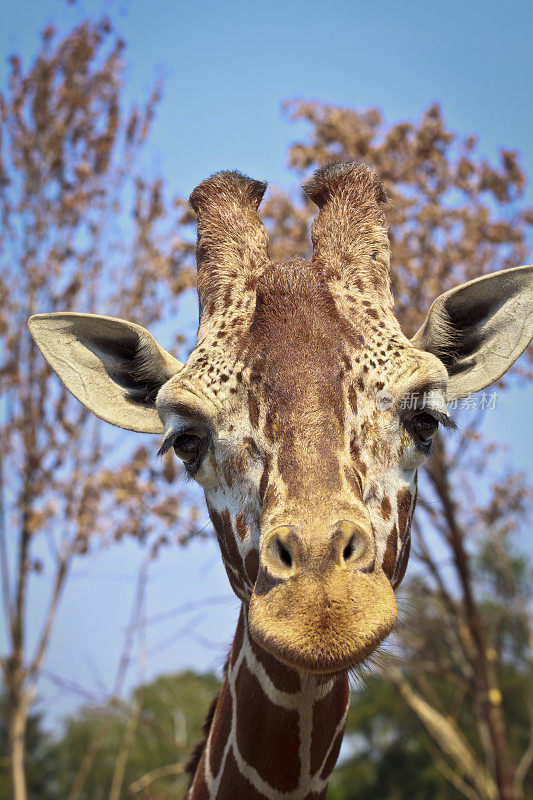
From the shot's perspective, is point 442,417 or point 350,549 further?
point 442,417

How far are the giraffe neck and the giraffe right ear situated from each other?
4.14 feet

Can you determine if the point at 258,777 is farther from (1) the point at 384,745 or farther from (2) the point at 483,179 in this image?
(1) the point at 384,745

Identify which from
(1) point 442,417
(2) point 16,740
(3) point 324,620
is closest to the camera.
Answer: (3) point 324,620

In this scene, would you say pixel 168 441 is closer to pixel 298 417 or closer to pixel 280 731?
pixel 298 417

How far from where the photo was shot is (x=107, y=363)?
3922 millimetres

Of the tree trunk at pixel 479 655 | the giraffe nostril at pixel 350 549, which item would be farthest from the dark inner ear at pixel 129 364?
the tree trunk at pixel 479 655

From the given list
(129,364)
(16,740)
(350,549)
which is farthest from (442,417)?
(16,740)

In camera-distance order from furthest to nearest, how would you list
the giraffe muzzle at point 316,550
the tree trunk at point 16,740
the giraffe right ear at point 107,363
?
the tree trunk at point 16,740 → the giraffe right ear at point 107,363 → the giraffe muzzle at point 316,550

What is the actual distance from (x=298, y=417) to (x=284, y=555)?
0.56m

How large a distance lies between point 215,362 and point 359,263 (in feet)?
3.02

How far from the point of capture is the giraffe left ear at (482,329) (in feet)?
12.0

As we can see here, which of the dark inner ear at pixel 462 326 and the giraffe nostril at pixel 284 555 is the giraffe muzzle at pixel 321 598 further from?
the dark inner ear at pixel 462 326

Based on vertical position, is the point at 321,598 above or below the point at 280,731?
above

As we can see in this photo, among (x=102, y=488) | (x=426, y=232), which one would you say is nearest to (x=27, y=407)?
(x=102, y=488)
